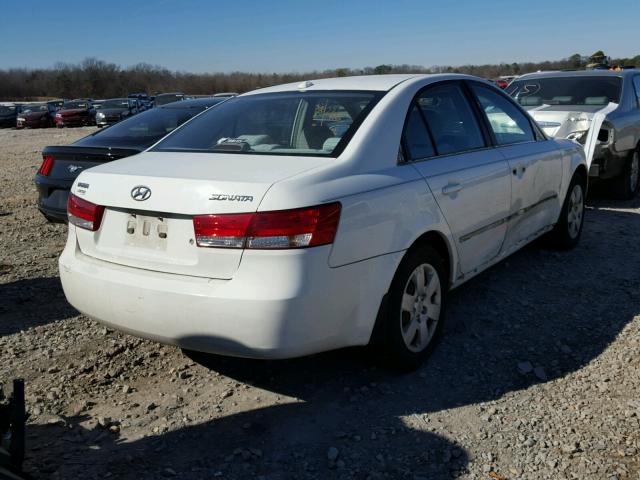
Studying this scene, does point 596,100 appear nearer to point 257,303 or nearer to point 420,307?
point 420,307

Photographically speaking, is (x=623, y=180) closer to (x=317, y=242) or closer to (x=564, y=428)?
(x=564, y=428)

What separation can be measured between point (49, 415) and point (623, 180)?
7.56 m

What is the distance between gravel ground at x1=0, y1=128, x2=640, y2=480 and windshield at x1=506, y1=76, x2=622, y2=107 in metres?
4.51

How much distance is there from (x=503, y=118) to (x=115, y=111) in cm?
2763

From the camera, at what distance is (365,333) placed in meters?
3.12

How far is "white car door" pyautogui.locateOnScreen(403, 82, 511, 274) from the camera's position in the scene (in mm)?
3646

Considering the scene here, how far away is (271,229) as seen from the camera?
2.78m

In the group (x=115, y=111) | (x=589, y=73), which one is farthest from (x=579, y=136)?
(x=115, y=111)

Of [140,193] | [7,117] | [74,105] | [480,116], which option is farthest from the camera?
[7,117]

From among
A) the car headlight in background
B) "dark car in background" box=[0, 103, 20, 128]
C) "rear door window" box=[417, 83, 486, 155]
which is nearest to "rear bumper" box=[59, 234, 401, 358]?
"rear door window" box=[417, 83, 486, 155]

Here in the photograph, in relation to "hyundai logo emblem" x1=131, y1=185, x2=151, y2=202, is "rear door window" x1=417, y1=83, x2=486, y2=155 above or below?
above

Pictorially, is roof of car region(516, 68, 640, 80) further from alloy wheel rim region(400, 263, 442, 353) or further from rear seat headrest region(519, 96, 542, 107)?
alloy wheel rim region(400, 263, 442, 353)

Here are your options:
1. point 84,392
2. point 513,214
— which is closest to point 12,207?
point 84,392

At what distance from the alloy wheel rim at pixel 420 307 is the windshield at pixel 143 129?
3384 mm
